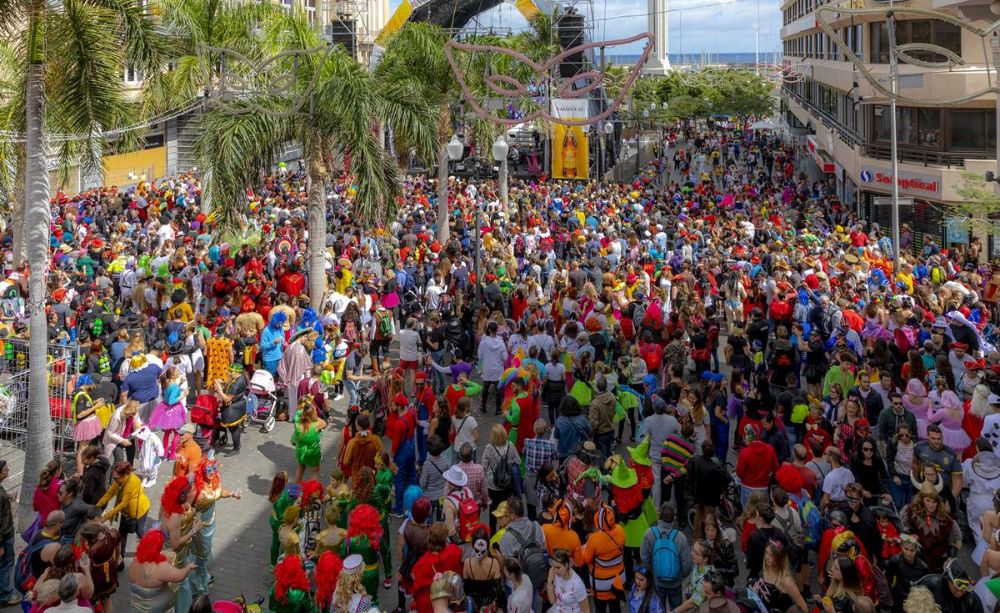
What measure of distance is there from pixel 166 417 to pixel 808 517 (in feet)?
23.8

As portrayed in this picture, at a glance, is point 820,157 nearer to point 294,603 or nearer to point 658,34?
point 294,603

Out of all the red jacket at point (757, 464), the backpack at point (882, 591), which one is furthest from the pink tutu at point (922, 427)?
the backpack at point (882, 591)

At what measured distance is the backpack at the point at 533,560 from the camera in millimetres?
7344

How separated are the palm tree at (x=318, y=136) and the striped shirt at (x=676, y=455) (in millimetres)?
9228

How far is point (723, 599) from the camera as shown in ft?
20.8

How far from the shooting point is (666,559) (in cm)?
718

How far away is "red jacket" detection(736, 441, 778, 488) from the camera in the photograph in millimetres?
8812

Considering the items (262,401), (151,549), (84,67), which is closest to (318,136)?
(262,401)

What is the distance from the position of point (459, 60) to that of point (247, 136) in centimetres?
1020

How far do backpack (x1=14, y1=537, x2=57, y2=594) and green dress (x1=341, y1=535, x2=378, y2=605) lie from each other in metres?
2.44

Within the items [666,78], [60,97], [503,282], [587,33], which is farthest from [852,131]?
[666,78]

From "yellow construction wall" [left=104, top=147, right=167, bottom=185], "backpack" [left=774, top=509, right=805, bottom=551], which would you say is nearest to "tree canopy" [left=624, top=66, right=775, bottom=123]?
"yellow construction wall" [left=104, top=147, right=167, bottom=185]

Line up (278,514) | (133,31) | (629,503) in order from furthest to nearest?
(133,31), (278,514), (629,503)

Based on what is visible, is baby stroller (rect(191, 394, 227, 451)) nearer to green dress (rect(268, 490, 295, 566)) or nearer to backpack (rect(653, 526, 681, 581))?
green dress (rect(268, 490, 295, 566))
